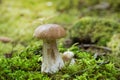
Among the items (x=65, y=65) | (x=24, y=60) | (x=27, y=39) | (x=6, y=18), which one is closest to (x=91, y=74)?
(x=65, y=65)

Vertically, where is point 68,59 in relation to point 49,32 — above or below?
below

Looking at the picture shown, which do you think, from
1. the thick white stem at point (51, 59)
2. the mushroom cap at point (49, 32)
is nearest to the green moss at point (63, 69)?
the thick white stem at point (51, 59)

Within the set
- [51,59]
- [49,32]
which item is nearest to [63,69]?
[51,59]

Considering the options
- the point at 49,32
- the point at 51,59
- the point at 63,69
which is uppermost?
the point at 49,32

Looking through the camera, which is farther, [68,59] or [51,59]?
[68,59]

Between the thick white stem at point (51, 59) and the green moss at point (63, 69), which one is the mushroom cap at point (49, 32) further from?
the green moss at point (63, 69)

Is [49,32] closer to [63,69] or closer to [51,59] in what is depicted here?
[51,59]

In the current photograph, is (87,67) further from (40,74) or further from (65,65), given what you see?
(40,74)

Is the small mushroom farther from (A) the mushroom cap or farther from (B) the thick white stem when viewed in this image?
(A) the mushroom cap

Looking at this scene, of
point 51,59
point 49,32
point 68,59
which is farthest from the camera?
point 68,59
